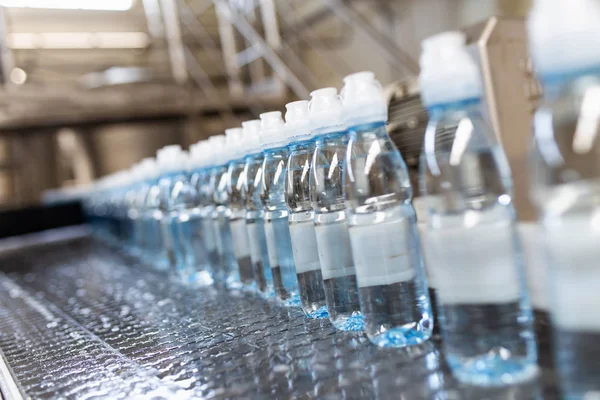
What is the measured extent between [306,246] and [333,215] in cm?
7

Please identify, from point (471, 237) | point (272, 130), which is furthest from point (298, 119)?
point (471, 237)

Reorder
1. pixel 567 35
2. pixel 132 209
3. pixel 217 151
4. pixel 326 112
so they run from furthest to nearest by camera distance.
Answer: pixel 132 209
pixel 217 151
pixel 326 112
pixel 567 35

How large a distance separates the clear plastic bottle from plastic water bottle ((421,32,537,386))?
0.38 meters

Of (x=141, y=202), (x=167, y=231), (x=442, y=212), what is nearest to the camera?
(x=442, y=212)

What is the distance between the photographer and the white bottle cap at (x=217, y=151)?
0.91 m

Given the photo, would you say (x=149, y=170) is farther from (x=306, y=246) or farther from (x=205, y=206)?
(x=306, y=246)

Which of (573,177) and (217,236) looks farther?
(217,236)

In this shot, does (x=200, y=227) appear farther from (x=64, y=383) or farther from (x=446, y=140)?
(x=446, y=140)

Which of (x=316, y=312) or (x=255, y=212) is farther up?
(x=255, y=212)

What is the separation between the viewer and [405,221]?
528mm

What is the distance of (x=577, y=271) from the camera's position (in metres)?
0.33

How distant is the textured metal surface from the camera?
1.46 ft

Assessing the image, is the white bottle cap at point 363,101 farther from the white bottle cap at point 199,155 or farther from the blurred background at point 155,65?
the blurred background at point 155,65

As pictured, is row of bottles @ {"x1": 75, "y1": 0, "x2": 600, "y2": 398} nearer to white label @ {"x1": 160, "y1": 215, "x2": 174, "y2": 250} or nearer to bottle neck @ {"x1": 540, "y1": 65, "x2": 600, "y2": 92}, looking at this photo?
bottle neck @ {"x1": 540, "y1": 65, "x2": 600, "y2": 92}
